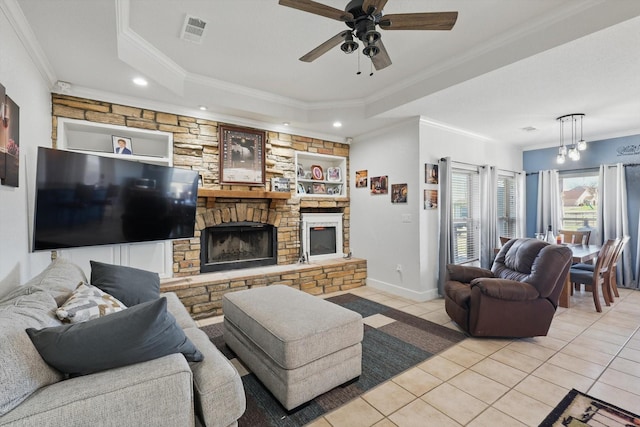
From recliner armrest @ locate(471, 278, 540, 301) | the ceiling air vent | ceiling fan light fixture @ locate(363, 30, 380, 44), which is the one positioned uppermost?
the ceiling air vent

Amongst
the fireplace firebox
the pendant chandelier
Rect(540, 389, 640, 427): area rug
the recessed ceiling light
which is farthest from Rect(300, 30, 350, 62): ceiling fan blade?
the pendant chandelier

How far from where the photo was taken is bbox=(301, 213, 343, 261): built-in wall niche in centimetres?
480

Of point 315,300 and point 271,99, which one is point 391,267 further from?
point 271,99

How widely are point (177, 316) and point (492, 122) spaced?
4748 millimetres

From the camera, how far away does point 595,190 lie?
17.5ft

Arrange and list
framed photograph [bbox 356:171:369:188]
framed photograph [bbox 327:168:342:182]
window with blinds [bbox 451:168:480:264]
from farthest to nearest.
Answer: framed photograph [bbox 327:168:342:182] → framed photograph [bbox 356:171:369:188] → window with blinds [bbox 451:168:480:264]

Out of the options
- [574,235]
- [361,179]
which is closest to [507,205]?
[574,235]

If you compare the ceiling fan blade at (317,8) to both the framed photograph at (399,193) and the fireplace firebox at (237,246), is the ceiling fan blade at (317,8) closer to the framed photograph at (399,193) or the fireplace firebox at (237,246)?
the framed photograph at (399,193)

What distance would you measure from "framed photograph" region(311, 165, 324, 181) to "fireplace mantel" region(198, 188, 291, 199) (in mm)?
810

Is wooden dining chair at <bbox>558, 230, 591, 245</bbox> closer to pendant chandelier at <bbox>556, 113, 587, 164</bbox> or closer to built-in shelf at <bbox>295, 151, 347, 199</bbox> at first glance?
pendant chandelier at <bbox>556, 113, 587, 164</bbox>

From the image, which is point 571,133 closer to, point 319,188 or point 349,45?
point 319,188

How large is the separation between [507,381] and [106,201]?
3.72 m

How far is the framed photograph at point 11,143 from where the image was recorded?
186 centimetres

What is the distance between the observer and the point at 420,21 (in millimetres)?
1871
